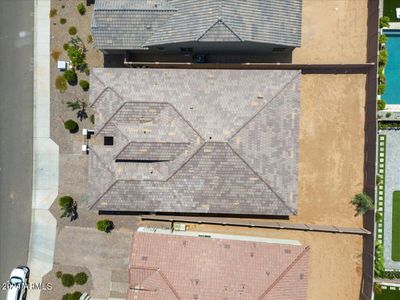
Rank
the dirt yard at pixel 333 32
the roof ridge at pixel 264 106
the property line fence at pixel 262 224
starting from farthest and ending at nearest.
Answer: the dirt yard at pixel 333 32 → the property line fence at pixel 262 224 → the roof ridge at pixel 264 106

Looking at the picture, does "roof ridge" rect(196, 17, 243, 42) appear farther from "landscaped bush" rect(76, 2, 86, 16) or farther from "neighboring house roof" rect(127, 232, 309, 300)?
"neighboring house roof" rect(127, 232, 309, 300)

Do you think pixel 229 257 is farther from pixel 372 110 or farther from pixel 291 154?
pixel 372 110

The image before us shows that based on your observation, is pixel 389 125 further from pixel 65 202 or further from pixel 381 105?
pixel 65 202

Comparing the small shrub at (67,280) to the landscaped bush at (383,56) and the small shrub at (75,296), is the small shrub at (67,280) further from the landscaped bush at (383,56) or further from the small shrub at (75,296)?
the landscaped bush at (383,56)

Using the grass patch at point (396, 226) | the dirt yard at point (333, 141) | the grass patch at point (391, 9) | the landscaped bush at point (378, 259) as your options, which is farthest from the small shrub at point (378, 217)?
the grass patch at point (391, 9)

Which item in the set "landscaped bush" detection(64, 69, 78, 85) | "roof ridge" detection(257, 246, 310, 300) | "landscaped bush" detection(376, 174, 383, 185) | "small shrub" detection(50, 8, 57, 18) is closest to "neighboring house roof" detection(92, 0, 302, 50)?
"landscaped bush" detection(64, 69, 78, 85)

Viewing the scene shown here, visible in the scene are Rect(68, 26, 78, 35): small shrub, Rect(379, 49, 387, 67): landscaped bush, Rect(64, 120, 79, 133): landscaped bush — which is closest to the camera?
Rect(379, 49, 387, 67): landscaped bush

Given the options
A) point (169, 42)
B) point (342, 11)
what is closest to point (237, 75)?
point (169, 42)
